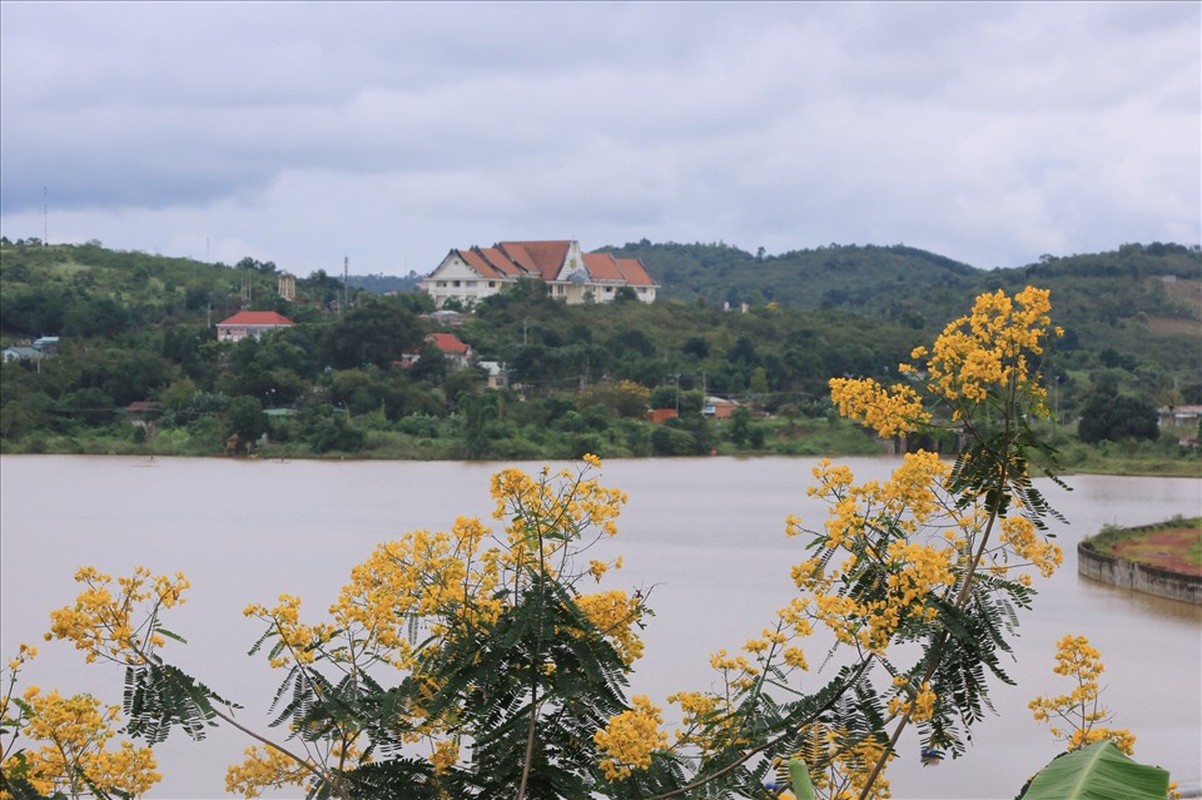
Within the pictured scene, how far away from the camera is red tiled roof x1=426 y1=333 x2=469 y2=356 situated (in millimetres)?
44031

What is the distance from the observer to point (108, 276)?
5178 cm

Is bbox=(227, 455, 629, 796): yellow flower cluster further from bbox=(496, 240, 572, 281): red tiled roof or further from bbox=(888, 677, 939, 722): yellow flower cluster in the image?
bbox=(496, 240, 572, 281): red tiled roof

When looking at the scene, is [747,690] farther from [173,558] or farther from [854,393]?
[173,558]

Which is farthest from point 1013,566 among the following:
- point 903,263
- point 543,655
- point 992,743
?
point 903,263

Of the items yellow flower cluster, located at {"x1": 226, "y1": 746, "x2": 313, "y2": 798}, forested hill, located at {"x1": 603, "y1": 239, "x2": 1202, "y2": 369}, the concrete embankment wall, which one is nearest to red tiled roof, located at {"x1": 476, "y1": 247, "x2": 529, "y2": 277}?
forested hill, located at {"x1": 603, "y1": 239, "x2": 1202, "y2": 369}

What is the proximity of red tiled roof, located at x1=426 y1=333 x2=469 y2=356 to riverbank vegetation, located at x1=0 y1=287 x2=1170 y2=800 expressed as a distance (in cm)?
3993

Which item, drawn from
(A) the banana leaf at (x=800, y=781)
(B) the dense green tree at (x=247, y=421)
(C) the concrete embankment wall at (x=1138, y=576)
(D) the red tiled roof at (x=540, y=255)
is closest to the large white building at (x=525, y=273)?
(D) the red tiled roof at (x=540, y=255)

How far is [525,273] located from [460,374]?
16248mm

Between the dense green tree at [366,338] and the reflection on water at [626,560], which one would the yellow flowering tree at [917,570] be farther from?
the dense green tree at [366,338]

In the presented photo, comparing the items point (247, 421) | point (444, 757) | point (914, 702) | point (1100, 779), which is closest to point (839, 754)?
point (914, 702)

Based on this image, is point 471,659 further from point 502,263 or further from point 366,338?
point 502,263

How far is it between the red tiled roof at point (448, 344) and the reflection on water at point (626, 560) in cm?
889

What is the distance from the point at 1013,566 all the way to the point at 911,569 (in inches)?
15.9

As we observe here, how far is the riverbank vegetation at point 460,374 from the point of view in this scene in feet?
122
